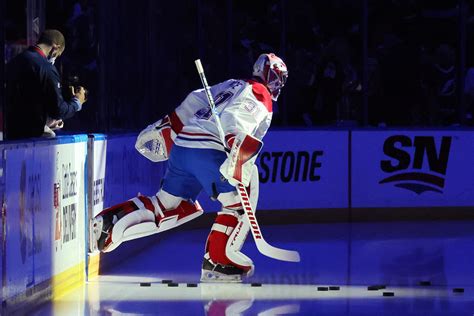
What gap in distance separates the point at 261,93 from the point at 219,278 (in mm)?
1406

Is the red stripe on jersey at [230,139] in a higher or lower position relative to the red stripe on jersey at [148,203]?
higher

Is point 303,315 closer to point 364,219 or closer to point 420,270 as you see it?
point 420,270

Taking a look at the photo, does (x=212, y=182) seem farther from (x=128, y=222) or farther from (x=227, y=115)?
(x=128, y=222)

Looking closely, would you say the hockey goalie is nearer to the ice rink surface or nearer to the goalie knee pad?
the goalie knee pad

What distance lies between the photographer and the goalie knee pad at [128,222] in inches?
386

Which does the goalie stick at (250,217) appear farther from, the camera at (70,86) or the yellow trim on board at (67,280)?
the yellow trim on board at (67,280)

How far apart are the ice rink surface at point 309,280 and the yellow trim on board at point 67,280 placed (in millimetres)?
65

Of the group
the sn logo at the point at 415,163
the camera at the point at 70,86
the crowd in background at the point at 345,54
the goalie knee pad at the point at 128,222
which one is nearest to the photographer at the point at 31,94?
the camera at the point at 70,86

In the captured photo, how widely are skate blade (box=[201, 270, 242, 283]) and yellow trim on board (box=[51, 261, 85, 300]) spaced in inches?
35.7

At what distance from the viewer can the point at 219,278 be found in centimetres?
1008

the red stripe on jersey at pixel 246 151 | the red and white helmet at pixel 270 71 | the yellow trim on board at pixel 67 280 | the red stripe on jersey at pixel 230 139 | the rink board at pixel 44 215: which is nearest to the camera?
the rink board at pixel 44 215

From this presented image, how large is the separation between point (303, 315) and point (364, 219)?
24.1 feet

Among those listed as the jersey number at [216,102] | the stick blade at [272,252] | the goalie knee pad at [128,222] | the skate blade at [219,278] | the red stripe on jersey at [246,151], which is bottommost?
the skate blade at [219,278]

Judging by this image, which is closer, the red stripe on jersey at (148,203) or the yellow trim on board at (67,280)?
the yellow trim on board at (67,280)
